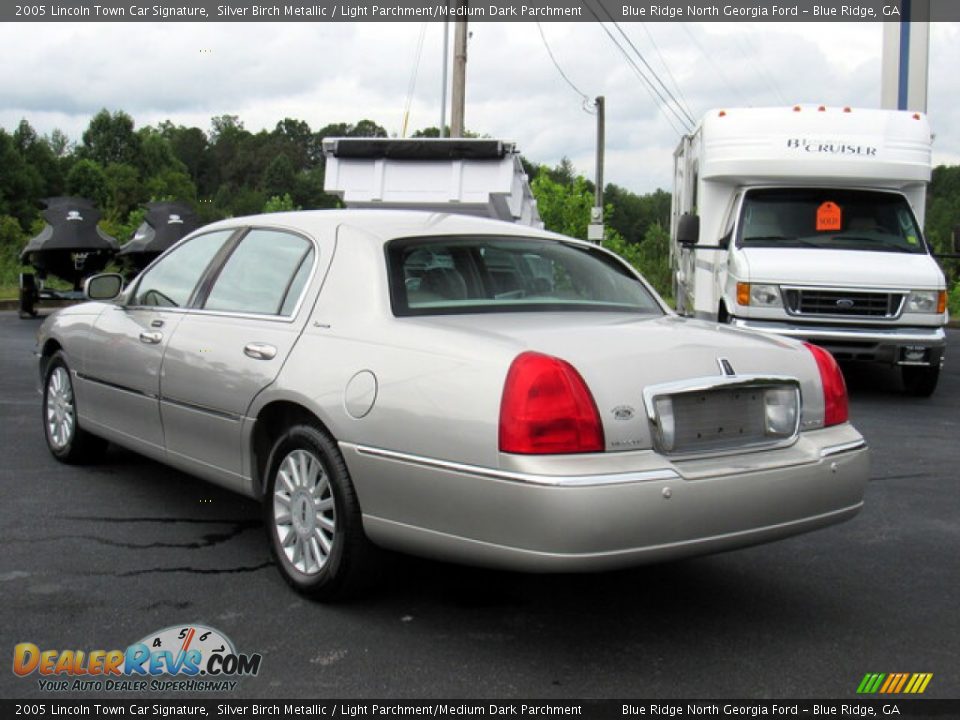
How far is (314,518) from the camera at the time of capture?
13.6ft

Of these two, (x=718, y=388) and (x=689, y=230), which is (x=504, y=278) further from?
(x=689, y=230)

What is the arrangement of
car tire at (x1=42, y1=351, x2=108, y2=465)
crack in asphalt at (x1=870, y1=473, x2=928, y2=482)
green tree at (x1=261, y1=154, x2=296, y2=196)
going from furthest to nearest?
green tree at (x1=261, y1=154, x2=296, y2=196) < crack in asphalt at (x1=870, y1=473, x2=928, y2=482) < car tire at (x1=42, y1=351, x2=108, y2=465)

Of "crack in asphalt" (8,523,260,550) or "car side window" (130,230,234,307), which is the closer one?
"crack in asphalt" (8,523,260,550)

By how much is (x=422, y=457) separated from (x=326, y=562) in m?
0.71

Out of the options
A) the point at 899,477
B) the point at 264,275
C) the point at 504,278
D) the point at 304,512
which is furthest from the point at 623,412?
the point at 899,477

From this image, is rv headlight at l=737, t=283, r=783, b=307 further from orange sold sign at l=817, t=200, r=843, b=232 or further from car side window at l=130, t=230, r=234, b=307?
car side window at l=130, t=230, r=234, b=307

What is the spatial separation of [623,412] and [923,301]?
7717 millimetres

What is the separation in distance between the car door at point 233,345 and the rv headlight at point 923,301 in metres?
7.26

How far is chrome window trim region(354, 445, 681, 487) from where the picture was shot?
337cm

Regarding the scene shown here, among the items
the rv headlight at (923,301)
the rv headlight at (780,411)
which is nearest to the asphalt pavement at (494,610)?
the rv headlight at (780,411)

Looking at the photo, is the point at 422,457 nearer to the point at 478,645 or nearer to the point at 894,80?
the point at 478,645

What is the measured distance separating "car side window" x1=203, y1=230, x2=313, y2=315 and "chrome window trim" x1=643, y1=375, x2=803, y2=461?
1.64 meters

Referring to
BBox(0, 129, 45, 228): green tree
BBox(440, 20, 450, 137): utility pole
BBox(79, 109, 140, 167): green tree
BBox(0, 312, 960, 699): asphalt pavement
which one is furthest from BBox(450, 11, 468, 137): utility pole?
BBox(79, 109, 140, 167): green tree

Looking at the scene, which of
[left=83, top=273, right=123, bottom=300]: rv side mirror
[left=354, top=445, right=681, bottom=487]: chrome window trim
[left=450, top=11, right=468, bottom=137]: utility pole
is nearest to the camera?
[left=354, top=445, right=681, bottom=487]: chrome window trim
